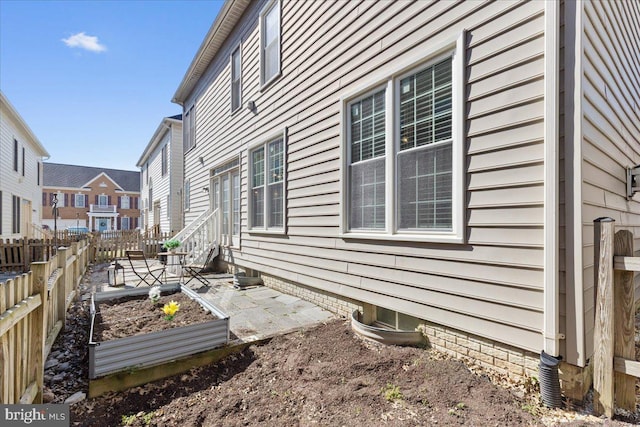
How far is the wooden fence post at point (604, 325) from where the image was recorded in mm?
2143

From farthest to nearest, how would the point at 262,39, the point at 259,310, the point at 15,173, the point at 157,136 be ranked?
the point at 157,136, the point at 15,173, the point at 262,39, the point at 259,310

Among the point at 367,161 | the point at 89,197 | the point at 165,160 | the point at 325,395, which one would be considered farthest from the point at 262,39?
the point at 89,197

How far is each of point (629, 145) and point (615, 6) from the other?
161 cm

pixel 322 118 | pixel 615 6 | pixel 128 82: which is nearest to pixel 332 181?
pixel 322 118

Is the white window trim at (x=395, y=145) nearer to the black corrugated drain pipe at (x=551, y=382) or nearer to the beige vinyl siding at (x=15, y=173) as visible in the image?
the black corrugated drain pipe at (x=551, y=382)

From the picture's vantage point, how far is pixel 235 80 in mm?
8148

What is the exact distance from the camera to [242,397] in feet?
8.36

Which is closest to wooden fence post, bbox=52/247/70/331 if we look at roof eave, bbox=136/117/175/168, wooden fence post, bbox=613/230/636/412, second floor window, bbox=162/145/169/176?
wooden fence post, bbox=613/230/636/412

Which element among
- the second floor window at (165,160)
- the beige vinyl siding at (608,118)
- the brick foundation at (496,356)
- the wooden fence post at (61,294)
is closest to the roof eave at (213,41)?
the second floor window at (165,160)

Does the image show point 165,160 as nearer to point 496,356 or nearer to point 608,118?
point 496,356

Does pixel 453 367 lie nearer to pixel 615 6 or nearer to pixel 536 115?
pixel 536 115

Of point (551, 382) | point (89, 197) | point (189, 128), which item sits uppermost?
point (189, 128)

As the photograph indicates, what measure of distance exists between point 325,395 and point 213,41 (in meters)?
9.35

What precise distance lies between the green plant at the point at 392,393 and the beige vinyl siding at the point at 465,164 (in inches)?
34.5
